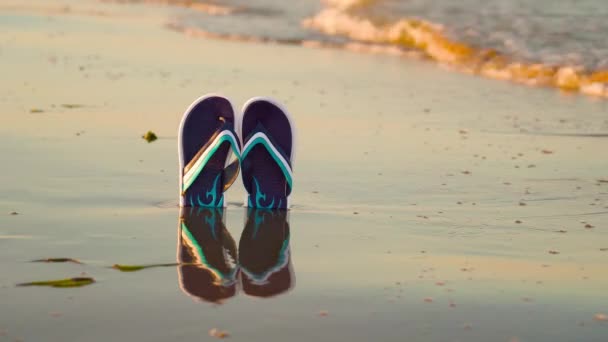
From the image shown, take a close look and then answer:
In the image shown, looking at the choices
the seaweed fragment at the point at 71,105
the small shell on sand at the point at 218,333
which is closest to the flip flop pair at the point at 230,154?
the small shell on sand at the point at 218,333

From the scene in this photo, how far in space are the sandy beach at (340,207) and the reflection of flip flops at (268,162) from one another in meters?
0.14

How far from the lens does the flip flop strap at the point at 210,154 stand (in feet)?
15.6

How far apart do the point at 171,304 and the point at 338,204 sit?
5.70 ft

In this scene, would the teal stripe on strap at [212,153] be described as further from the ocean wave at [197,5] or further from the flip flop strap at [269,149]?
the ocean wave at [197,5]

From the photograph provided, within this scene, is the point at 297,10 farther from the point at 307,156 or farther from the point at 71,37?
the point at 307,156

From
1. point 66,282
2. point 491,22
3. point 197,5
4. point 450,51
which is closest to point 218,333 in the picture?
point 66,282

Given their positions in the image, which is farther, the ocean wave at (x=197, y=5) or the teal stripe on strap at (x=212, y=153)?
the ocean wave at (x=197, y=5)

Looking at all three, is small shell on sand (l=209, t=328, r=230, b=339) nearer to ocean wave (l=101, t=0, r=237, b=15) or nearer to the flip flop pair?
the flip flop pair

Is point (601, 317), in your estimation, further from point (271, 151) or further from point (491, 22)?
point (491, 22)

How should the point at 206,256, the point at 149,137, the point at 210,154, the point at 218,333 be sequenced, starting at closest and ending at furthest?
the point at 218,333, the point at 206,256, the point at 210,154, the point at 149,137

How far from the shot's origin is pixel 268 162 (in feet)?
16.2

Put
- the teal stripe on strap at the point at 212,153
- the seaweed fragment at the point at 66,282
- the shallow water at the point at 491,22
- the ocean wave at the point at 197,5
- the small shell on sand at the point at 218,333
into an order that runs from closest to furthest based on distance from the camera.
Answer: the small shell on sand at the point at 218,333, the seaweed fragment at the point at 66,282, the teal stripe on strap at the point at 212,153, the shallow water at the point at 491,22, the ocean wave at the point at 197,5

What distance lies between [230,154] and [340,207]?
23.8 inches

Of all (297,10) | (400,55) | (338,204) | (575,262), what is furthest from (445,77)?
(297,10)
